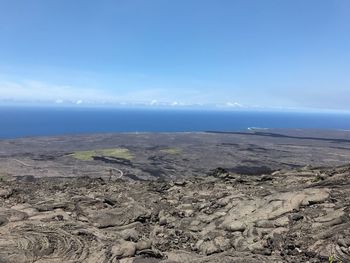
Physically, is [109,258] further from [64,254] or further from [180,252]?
[180,252]

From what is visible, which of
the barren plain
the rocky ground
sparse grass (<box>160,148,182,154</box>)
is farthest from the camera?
sparse grass (<box>160,148,182,154</box>)

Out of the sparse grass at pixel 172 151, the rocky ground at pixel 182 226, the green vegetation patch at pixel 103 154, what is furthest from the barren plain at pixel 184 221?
the sparse grass at pixel 172 151

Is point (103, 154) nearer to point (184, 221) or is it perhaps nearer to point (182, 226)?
point (184, 221)

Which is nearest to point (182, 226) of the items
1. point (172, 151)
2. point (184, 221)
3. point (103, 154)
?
point (184, 221)

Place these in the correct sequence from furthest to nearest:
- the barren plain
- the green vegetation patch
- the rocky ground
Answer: the green vegetation patch, the barren plain, the rocky ground

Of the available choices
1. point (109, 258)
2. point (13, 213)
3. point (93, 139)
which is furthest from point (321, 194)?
point (93, 139)

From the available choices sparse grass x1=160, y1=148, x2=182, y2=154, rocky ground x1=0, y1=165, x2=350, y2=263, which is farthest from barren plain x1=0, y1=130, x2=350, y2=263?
sparse grass x1=160, y1=148, x2=182, y2=154

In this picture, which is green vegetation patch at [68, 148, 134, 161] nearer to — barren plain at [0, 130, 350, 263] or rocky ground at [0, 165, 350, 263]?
barren plain at [0, 130, 350, 263]
